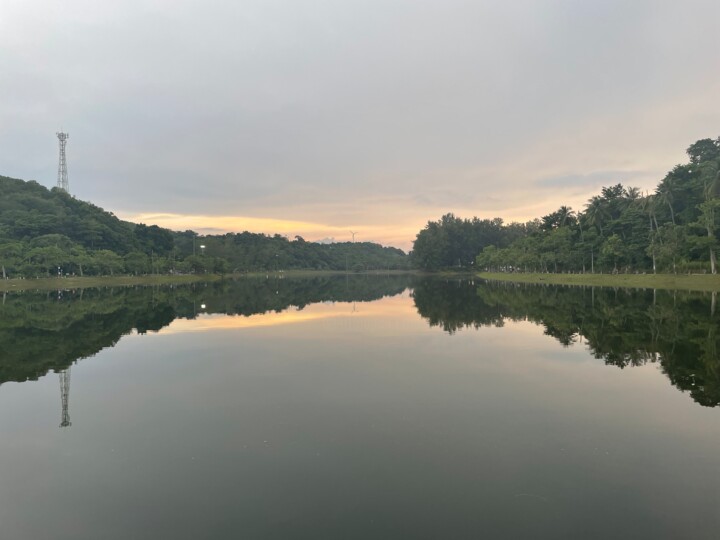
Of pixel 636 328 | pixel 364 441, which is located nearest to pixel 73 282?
pixel 636 328

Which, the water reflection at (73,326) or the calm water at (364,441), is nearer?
the calm water at (364,441)

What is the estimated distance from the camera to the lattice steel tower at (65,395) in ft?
32.2

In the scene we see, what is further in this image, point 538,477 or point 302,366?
point 302,366

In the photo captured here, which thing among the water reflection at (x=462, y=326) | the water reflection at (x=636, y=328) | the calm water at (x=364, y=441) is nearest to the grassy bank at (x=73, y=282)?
the water reflection at (x=462, y=326)

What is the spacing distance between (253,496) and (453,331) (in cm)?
1688

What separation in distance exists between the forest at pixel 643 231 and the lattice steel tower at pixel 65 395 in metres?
59.2

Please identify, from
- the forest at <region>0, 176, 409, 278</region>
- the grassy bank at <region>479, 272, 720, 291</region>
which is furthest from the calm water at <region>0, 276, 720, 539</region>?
the forest at <region>0, 176, 409, 278</region>

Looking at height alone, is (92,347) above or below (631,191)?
below

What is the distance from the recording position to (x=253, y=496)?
640 centimetres

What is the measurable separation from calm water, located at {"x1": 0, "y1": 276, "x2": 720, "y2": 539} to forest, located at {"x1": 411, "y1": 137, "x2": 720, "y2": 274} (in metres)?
47.5

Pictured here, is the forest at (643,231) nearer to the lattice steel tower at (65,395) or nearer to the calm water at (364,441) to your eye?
the calm water at (364,441)

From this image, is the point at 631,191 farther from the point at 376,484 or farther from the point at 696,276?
the point at 376,484

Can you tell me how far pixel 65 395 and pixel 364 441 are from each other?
333 inches

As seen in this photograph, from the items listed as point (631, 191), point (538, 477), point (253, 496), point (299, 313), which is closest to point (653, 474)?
point (538, 477)
